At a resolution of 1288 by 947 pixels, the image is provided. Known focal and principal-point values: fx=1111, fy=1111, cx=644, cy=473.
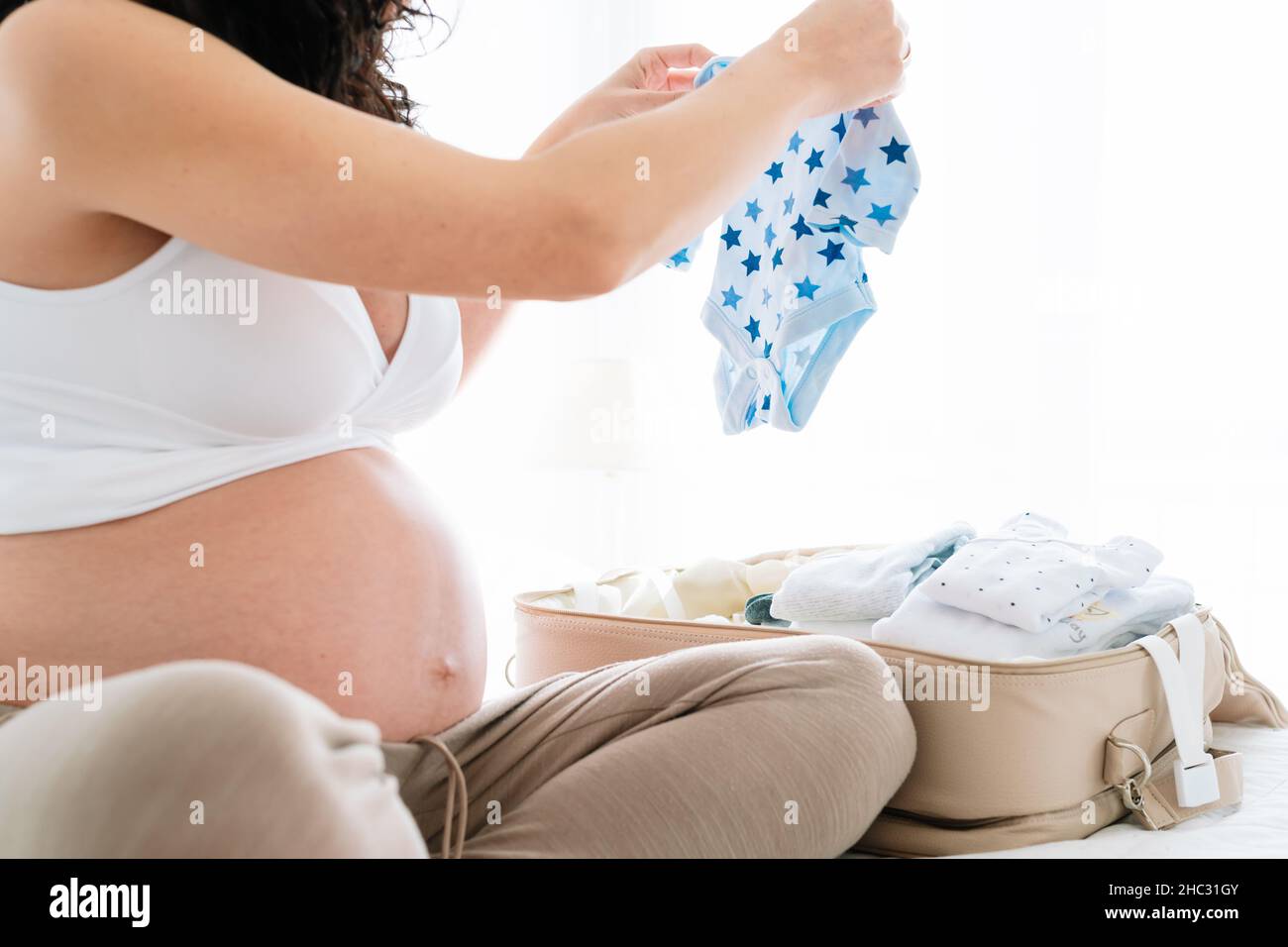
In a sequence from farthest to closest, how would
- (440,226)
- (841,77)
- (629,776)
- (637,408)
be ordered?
(637,408), (841,77), (629,776), (440,226)

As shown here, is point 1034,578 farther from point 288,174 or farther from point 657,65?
point 288,174

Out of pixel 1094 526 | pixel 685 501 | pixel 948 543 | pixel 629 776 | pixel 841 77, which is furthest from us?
pixel 685 501

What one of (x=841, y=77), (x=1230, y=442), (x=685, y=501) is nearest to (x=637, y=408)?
(x=685, y=501)

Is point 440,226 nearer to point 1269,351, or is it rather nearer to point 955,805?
point 955,805

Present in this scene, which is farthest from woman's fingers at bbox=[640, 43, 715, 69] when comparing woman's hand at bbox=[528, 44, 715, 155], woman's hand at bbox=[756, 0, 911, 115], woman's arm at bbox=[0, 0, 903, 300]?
woman's arm at bbox=[0, 0, 903, 300]

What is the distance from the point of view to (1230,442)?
7.79ft

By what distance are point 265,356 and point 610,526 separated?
2260 mm

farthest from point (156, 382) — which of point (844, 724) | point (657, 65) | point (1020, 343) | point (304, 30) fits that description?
point (1020, 343)

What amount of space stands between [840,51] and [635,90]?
313 mm

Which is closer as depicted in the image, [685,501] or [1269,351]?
[1269,351]

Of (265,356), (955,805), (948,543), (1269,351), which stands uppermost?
(1269,351)

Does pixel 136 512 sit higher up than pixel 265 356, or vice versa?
pixel 265 356

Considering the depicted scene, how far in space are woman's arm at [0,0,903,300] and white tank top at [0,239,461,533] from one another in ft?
0.24

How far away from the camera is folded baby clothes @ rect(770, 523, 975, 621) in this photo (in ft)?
3.89
